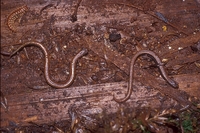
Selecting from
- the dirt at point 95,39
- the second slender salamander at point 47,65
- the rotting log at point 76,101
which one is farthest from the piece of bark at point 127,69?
the second slender salamander at point 47,65

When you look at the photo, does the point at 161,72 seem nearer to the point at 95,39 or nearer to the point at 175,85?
the point at 175,85

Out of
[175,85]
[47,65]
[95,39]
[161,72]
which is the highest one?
[95,39]

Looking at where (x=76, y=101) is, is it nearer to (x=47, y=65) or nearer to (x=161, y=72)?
(x=47, y=65)

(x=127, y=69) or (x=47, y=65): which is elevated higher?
(x=47, y=65)

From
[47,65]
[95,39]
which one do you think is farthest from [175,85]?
[47,65]

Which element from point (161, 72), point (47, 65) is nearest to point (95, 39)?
point (47, 65)

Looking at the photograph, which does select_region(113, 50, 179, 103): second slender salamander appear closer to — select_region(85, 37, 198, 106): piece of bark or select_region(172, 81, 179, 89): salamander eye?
select_region(172, 81, 179, 89): salamander eye

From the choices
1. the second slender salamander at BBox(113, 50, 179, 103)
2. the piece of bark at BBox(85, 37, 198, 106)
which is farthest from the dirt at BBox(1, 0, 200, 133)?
the second slender salamander at BBox(113, 50, 179, 103)

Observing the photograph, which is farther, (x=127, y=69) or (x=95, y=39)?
(x=95, y=39)
